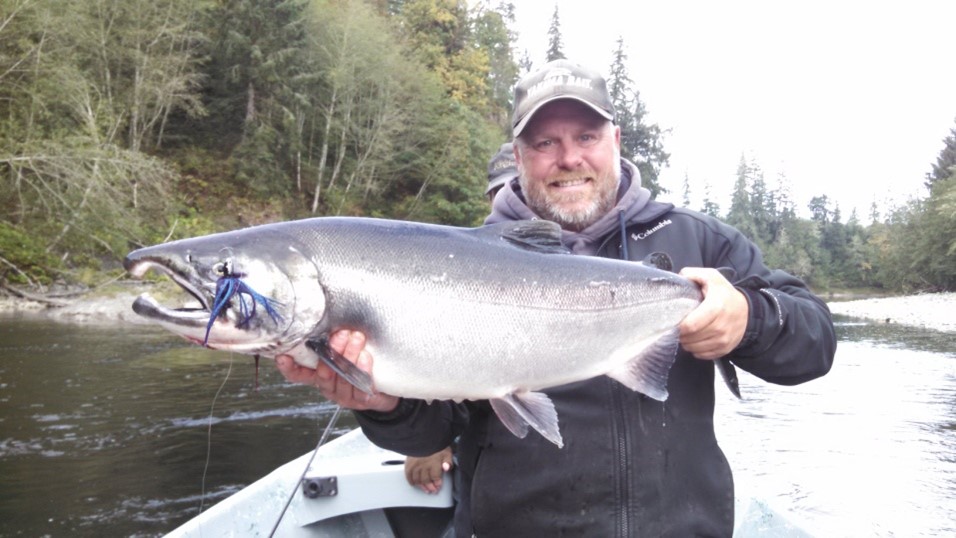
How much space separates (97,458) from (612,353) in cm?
773

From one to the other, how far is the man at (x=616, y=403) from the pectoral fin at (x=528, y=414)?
209mm

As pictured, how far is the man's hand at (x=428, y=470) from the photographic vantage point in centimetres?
423

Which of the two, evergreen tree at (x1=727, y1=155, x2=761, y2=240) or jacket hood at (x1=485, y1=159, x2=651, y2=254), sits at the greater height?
evergreen tree at (x1=727, y1=155, x2=761, y2=240)

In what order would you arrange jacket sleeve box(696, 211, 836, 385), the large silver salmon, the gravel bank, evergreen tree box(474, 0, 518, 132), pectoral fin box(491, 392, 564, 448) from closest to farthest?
the large silver salmon, pectoral fin box(491, 392, 564, 448), jacket sleeve box(696, 211, 836, 385), the gravel bank, evergreen tree box(474, 0, 518, 132)

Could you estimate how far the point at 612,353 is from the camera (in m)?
2.82

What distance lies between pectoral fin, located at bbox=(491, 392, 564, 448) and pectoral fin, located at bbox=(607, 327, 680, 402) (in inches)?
12.0

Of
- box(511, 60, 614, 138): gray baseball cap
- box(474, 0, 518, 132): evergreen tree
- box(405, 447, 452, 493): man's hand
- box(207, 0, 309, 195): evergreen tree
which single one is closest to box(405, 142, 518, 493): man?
box(405, 447, 452, 493): man's hand

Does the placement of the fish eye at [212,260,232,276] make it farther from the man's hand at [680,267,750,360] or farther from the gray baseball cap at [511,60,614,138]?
the man's hand at [680,267,750,360]

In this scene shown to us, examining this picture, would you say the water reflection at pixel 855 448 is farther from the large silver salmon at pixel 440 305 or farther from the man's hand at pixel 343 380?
the man's hand at pixel 343 380

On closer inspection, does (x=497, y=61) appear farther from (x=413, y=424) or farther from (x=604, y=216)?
(x=413, y=424)

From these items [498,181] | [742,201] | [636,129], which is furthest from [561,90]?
[742,201]

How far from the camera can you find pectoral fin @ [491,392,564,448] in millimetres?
2623

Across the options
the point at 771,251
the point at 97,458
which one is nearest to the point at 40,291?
the point at 97,458

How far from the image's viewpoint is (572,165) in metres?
3.24
